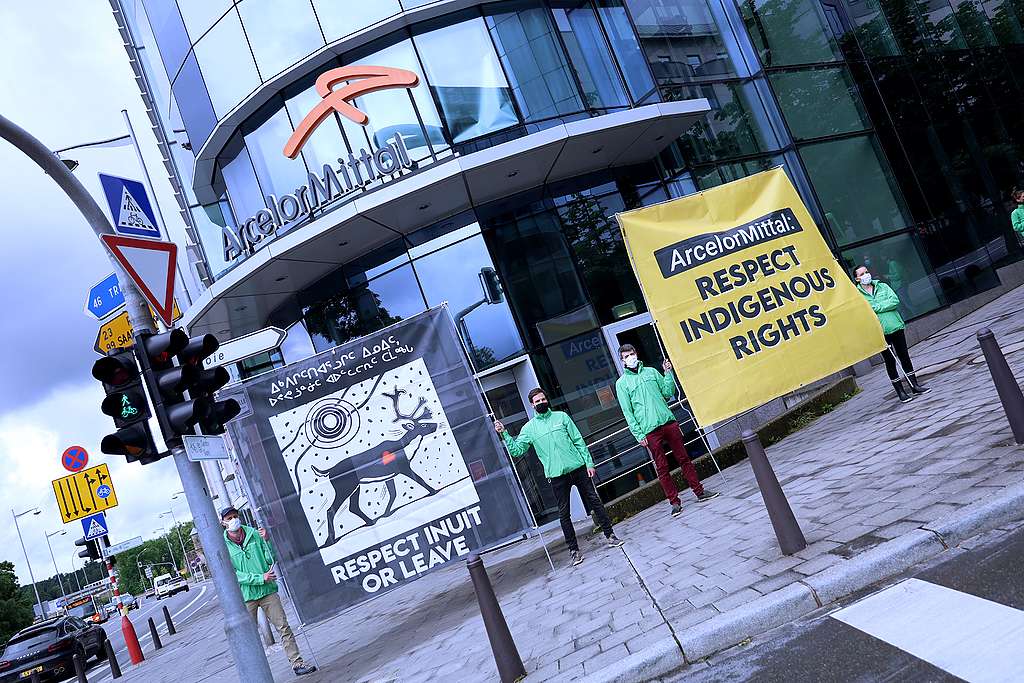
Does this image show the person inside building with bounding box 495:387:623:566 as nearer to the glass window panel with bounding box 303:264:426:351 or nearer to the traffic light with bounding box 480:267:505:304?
the traffic light with bounding box 480:267:505:304

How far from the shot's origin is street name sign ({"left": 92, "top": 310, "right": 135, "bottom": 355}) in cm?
859

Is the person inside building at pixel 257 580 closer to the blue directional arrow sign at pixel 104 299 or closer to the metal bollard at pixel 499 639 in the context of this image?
the blue directional arrow sign at pixel 104 299

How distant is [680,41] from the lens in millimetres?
16312

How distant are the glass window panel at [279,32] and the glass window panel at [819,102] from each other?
977 cm

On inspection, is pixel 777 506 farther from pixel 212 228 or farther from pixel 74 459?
pixel 74 459

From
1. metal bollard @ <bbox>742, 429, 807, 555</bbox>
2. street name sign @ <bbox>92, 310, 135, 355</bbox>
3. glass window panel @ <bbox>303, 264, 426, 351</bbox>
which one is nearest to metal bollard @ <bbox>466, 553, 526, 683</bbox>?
metal bollard @ <bbox>742, 429, 807, 555</bbox>

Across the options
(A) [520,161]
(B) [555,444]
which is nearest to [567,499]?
(B) [555,444]

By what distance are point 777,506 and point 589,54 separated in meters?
11.9

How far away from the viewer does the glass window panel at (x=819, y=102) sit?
16781mm

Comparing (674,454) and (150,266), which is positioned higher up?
(150,266)

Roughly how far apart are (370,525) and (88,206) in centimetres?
429

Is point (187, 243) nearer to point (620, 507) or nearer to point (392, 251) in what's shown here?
point (392, 251)

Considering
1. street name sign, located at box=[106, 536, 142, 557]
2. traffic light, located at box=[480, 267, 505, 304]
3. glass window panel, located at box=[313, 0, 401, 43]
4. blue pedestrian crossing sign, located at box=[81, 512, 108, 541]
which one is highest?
glass window panel, located at box=[313, 0, 401, 43]

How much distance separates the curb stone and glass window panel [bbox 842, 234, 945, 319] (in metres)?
12.2
